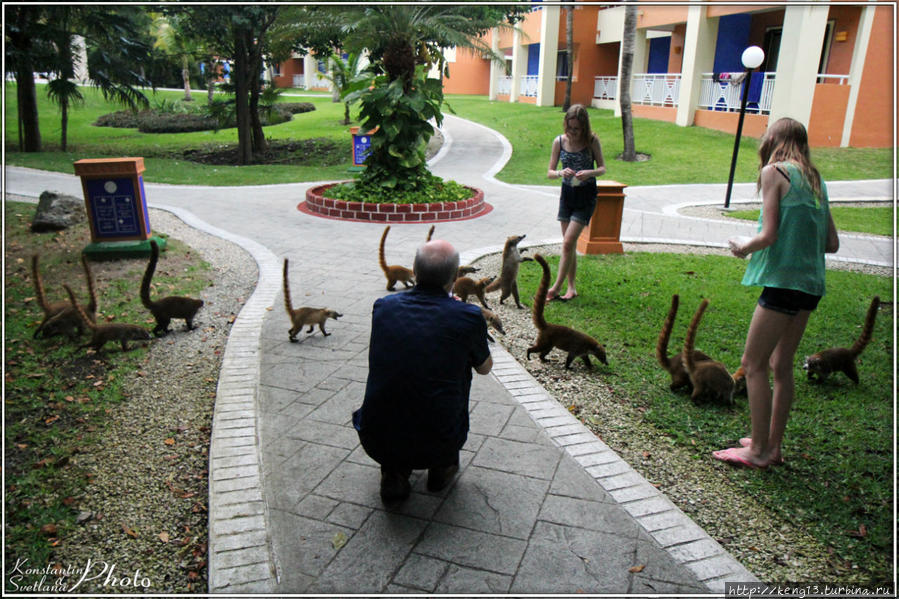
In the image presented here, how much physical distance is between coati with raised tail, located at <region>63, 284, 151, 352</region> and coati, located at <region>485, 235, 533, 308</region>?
11.9 feet

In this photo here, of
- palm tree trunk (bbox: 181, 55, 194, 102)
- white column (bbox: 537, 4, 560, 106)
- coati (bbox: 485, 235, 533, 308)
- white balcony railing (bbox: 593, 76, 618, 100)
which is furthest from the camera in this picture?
palm tree trunk (bbox: 181, 55, 194, 102)

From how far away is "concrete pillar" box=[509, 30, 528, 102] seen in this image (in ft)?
124

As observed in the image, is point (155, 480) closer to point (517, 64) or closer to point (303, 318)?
point (303, 318)

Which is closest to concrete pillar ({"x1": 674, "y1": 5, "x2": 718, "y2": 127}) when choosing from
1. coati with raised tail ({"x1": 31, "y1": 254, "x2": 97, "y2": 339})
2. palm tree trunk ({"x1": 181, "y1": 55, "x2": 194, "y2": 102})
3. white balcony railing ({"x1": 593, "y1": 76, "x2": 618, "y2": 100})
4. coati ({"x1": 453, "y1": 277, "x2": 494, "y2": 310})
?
white balcony railing ({"x1": 593, "y1": 76, "x2": 618, "y2": 100})

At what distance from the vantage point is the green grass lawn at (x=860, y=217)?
11.4 metres

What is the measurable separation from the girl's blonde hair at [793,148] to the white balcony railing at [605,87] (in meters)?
29.2

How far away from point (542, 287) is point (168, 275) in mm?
5295

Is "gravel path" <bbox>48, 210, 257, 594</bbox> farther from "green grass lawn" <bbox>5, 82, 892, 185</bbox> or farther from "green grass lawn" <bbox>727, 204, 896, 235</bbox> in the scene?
"green grass lawn" <bbox>727, 204, 896, 235</bbox>

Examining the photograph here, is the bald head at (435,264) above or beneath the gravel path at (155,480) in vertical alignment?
above

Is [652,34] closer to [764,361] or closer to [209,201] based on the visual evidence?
Result: [209,201]

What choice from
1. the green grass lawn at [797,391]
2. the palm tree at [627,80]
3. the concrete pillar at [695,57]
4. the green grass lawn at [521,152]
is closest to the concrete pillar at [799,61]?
the green grass lawn at [521,152]

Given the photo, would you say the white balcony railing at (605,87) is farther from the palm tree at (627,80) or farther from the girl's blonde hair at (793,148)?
the girl's blonde hair at (793,148)

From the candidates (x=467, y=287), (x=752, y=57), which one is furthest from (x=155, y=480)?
(x=752, y=57)

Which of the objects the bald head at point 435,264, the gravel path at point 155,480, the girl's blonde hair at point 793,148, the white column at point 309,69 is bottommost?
the gravel path at point 155,480
